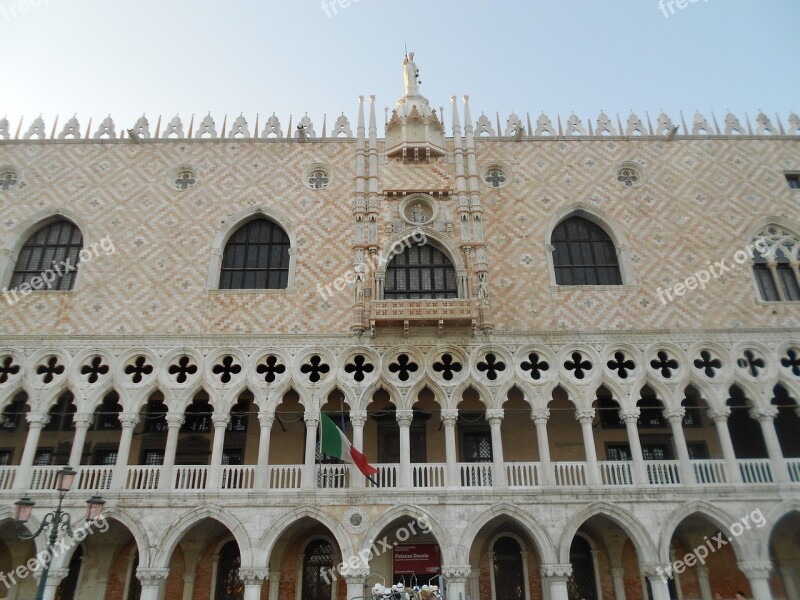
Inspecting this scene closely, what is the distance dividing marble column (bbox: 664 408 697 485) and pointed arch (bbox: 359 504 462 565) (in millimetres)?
5899

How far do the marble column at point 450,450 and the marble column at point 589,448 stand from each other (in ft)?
10.4

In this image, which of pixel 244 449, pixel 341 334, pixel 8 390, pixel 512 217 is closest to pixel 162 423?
pixel 244 449

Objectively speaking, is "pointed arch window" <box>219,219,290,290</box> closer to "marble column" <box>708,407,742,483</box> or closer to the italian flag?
the italian flag

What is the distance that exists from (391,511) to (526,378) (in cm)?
476

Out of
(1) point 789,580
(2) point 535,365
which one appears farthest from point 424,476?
(1) point 789,580

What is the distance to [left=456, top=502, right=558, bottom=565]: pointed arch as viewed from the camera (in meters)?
13.8

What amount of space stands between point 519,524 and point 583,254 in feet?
25.7

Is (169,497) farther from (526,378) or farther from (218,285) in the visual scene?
(526,378)

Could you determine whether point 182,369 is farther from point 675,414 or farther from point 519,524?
point 675,414

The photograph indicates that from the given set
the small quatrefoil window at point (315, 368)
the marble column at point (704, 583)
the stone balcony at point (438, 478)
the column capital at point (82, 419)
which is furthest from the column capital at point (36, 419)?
the marble column at point (704, 583)

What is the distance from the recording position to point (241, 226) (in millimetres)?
17859

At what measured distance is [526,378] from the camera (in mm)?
15445

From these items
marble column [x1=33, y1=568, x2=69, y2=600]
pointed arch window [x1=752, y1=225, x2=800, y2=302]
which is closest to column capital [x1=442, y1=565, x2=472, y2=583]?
marble column [x1=33, y1=568, x2=69, y2=600]

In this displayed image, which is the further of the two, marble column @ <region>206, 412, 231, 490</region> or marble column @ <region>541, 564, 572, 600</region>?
marble column @ <region>206, 412, 231, 490</region>
